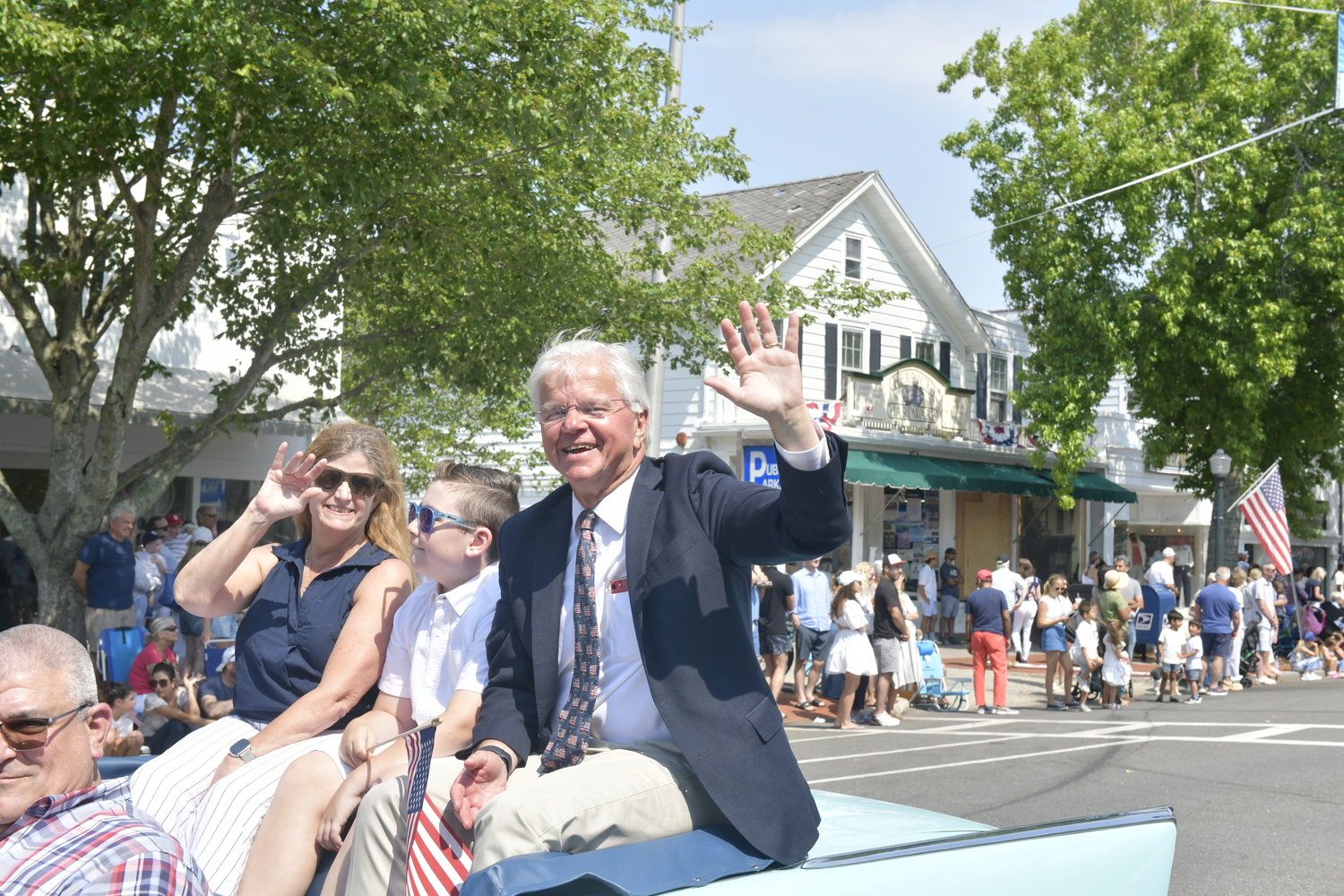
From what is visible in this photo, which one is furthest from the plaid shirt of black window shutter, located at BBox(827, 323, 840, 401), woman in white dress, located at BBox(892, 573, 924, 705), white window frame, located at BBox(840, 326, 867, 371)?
white window frame, located at BBox(840, 326, 867, 371)

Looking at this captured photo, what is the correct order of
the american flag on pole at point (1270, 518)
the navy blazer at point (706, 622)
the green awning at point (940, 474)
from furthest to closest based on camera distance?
the green awning at point (940, 474), the american flag on pole at point (1270, 518), the navy blazer at point (706, 622)

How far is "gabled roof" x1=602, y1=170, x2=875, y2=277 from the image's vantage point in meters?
25.8

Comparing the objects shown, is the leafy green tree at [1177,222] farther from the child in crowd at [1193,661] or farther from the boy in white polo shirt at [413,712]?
the boy in white polo shirt at [413,712]

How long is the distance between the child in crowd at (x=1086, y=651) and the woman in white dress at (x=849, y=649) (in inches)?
136

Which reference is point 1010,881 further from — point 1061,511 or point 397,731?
point 1061,511

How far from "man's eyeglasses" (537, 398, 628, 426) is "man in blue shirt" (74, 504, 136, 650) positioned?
9730 mm

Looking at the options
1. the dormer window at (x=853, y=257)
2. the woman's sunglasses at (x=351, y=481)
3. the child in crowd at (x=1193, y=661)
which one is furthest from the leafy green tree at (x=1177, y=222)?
the woman's sunglasses at (x=351, y=481)

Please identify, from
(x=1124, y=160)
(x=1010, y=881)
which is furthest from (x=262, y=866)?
(x=1124, y=160)

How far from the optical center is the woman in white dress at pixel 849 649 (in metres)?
13.8

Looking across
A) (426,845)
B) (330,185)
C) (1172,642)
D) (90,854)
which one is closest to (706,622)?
(426,845)

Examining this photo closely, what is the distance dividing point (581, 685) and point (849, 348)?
23940mm

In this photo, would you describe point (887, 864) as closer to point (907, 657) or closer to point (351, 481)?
point (351, 481)

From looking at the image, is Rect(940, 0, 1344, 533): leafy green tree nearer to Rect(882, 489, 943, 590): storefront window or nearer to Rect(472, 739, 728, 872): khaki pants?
Rect(882, 489, 943, 590): storefront window

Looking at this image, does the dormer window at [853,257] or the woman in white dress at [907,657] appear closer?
the woman in white dress at [907,657]
